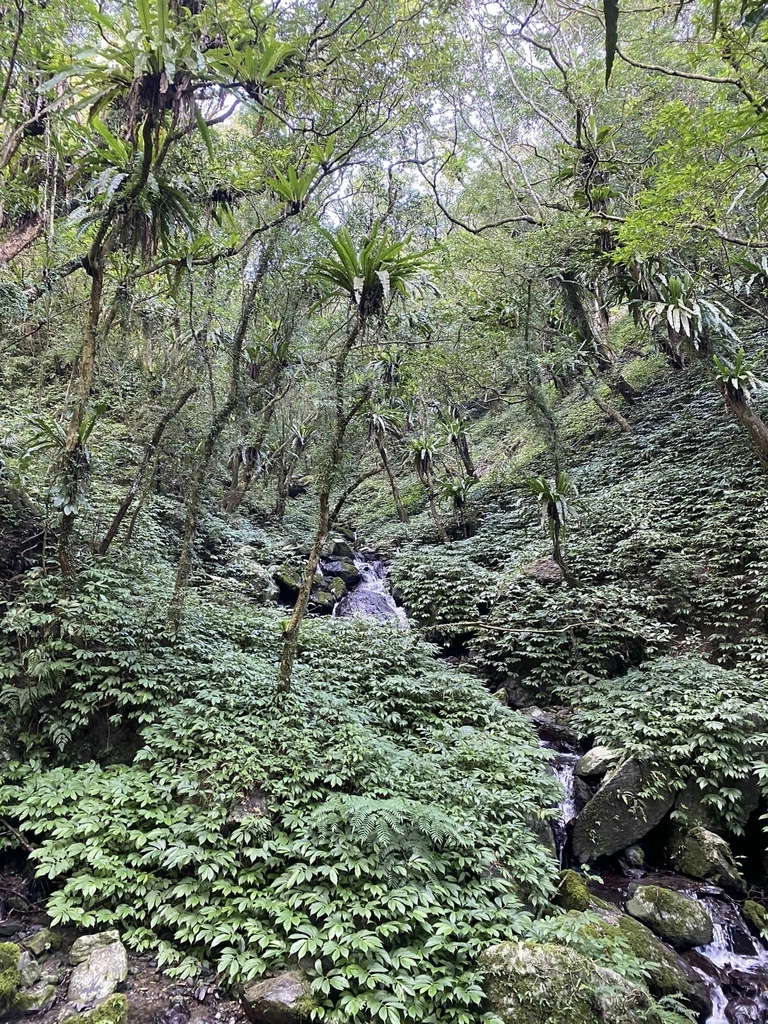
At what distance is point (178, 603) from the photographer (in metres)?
5.85

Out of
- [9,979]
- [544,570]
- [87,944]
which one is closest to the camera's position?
[9,979]

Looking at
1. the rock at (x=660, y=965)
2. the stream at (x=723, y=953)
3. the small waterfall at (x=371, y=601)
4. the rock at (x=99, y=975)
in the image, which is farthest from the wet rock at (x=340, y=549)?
the rock at (x=99, y=975)

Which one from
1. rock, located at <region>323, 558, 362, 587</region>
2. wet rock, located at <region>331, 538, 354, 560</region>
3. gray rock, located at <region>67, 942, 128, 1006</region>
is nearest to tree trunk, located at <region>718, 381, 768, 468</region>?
rock, located at <region>323, 558, 362, 587</region>

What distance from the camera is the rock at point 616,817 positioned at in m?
4.87

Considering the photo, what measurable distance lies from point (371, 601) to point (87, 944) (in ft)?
26.0

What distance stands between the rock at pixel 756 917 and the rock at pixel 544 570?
497 cm

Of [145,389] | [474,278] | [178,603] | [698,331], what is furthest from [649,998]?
[474,278]

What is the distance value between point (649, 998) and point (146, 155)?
24.1ft

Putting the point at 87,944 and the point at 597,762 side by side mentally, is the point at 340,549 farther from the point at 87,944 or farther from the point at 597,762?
the point at 87,944

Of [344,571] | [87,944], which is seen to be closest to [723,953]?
[87,944]

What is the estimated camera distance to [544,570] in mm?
9188

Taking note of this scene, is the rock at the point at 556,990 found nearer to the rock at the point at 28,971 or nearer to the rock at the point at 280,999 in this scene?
the rock at the point at 280,999

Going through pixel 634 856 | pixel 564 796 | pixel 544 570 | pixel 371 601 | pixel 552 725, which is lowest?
pixel 634 856

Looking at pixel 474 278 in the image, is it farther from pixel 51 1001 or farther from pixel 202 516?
pixel 51 1001
